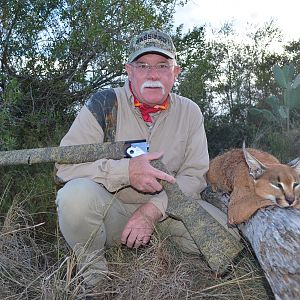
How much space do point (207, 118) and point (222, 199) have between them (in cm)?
626

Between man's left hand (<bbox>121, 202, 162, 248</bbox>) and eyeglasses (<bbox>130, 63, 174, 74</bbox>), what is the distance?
3.70ft

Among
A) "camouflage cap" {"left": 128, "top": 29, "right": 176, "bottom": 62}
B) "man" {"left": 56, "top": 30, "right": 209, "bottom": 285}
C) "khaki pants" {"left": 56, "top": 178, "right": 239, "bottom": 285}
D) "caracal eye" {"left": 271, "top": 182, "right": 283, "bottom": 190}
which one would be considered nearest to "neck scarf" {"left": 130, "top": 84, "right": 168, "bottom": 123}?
"man" {"left": 56, "top": 30, "right": 209, "bottom": 285}

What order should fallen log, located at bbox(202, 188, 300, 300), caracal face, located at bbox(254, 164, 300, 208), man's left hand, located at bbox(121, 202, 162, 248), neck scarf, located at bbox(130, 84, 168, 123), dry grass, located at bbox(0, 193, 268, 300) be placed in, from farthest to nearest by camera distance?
neck scarf, located at bbox(130, 84, 168, 123)
man's left hand, located at bbox(121, 202, 162, 248)
caracal face, located at bbox(254, 164, 300, 208)
dry grass, located at bbox(0, 193, 268, 300)
fallen log, located at bbox(202, 188, 300, 300)

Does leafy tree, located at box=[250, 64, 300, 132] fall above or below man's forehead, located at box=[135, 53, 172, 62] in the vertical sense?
below

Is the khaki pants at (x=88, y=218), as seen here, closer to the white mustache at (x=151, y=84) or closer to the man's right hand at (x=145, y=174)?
the man's right hand at (x=145, y=174)

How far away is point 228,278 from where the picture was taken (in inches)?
154

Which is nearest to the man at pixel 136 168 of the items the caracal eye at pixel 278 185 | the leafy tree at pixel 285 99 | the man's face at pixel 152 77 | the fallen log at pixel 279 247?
the man's face at pixel 152 77

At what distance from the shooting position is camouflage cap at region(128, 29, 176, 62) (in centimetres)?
438

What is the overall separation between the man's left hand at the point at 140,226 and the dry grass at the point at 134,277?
89 mm

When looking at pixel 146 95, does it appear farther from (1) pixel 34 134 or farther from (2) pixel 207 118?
(2) pixel 207 118

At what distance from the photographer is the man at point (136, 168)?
12.7 feet

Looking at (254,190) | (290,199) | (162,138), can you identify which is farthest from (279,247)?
(162,138)

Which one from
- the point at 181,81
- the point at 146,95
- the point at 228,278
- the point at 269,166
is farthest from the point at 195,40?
the point at 228,278

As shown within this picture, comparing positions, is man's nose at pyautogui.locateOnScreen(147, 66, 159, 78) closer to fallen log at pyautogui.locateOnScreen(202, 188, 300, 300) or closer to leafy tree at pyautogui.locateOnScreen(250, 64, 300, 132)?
fallen log at pyautogui.locateOnScreen(202, 188, 300, 300)
